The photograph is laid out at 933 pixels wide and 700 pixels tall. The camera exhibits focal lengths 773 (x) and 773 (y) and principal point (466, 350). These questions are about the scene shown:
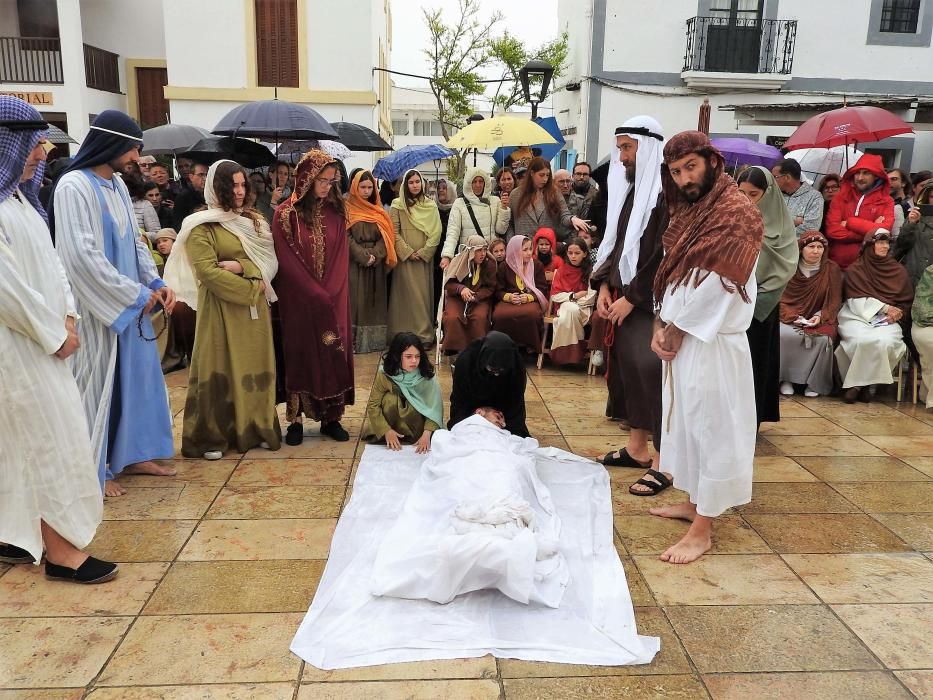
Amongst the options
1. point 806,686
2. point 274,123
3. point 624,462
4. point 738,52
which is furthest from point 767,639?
point 738,52

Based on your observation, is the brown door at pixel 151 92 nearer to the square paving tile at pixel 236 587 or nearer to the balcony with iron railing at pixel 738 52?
the balcony with iron railing at pixel 738 52

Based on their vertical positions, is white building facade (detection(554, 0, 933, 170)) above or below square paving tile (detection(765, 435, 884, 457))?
above

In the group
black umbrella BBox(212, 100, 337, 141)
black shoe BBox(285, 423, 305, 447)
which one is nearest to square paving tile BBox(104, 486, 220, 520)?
black shoe BBox(285, 423, 305, 447)

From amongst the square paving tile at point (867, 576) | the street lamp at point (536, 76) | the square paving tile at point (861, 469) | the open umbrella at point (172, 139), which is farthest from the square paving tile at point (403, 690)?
the street lamp at point (536, 76)

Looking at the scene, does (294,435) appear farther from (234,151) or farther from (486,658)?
(234,151)

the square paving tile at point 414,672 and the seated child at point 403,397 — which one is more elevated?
the seated child at point 403,397

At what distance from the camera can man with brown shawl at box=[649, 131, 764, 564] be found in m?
3.11

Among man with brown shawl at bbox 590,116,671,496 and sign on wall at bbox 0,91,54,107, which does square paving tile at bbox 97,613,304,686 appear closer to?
man with brown shawl at bbox 590,116,671,496

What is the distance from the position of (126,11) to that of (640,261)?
16.8m

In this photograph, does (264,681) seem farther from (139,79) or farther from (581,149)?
(139,79)

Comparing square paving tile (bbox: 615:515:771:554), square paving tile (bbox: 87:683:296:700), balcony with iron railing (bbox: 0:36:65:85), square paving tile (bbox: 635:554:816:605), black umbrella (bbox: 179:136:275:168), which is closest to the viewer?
square paving tile (bbox: 87:683:296:700)

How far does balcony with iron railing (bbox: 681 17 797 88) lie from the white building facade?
19mm

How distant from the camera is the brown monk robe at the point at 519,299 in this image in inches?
267

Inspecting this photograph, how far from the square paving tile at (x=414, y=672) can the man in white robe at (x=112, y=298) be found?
6.26ft
